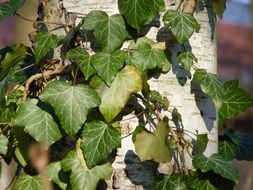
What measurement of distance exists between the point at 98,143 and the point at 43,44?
27 cm

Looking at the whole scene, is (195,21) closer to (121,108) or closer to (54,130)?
(121,108)

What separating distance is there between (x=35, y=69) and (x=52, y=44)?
0.68ft

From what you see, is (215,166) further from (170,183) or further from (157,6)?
(157,6)

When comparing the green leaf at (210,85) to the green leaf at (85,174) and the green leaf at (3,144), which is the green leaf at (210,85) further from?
the green leaf at (3,144)

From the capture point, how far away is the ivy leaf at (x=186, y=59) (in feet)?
4.12

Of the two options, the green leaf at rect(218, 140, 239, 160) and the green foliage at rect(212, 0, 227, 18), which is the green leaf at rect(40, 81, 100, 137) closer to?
the green foliage at rect(212, 0, 227, 18)

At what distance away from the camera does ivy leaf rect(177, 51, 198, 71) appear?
1.25 metres

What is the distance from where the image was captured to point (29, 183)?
1.30m

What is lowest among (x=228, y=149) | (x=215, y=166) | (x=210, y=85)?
(x=228, y=149)

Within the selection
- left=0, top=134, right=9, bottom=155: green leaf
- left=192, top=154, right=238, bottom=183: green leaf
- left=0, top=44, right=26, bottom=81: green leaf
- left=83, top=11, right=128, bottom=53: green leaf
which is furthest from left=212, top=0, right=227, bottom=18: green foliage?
left=0, top=134, right=9, bottom=155: green leaf

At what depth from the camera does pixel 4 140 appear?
1.31 metres

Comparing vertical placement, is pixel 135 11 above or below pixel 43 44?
above

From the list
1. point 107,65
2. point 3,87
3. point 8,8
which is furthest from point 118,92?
point 8,8

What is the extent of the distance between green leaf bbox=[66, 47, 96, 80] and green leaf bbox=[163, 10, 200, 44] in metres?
0.18
